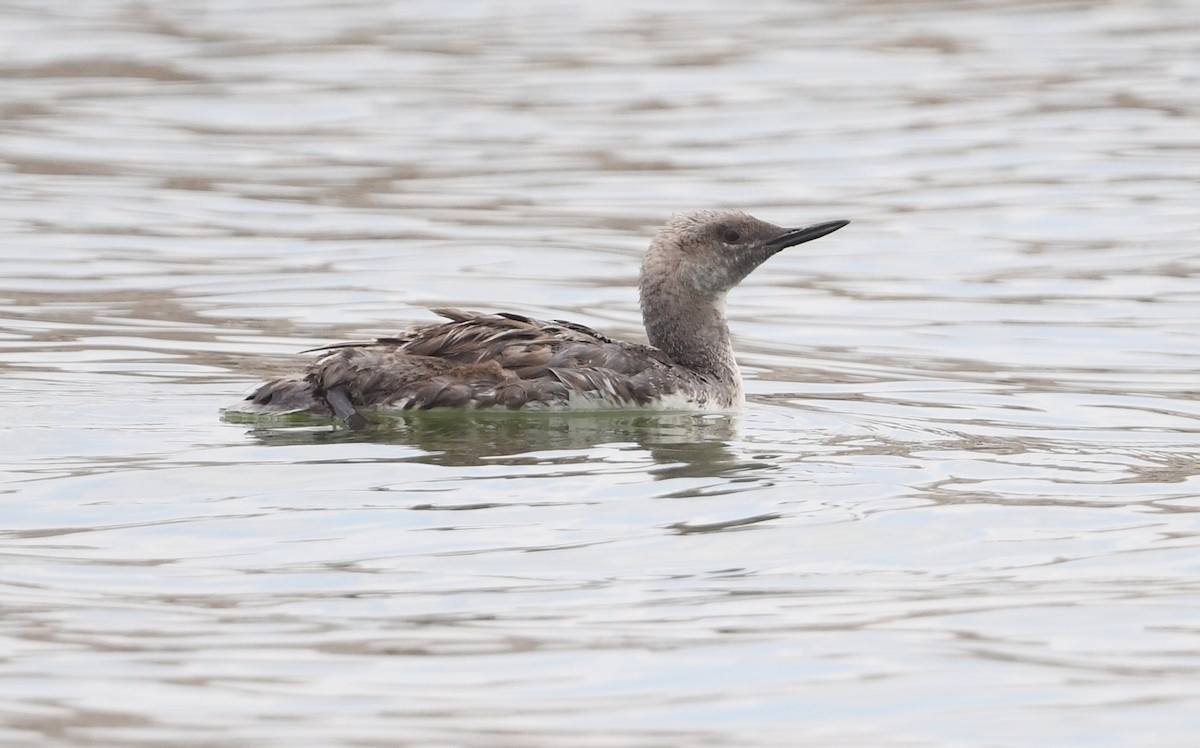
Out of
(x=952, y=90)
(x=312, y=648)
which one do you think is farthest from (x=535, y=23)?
(x=312, y=648)

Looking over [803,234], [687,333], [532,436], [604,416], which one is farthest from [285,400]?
[803,234]

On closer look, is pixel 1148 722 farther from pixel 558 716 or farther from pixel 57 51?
pixel 57 51

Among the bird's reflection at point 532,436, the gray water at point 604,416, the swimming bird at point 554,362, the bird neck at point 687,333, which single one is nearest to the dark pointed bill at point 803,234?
the swimming bird at point 554,362

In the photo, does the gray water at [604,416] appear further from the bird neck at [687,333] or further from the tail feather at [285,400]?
the bird neck at [687,333]

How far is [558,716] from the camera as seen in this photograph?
575 centimetres

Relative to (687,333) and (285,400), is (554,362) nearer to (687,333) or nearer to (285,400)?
(687,333)

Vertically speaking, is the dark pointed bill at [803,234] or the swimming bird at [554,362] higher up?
the dark pointed bill at [803,234]

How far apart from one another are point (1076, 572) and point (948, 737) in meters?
1.81

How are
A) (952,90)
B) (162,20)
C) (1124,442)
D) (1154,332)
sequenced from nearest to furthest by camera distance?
(1124,442) < (1154,332) < (952,90) < (162,20)

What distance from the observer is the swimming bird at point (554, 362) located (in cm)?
940

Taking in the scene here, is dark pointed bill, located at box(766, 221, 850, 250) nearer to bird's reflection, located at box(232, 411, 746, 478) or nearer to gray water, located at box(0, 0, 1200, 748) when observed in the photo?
gray water, located at box(0, 0, 1200, 748)

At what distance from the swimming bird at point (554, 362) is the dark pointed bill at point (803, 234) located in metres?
0.01

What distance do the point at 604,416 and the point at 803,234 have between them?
1486 mm

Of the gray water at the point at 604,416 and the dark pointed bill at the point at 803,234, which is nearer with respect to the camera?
the gray water at the point at 604,416
